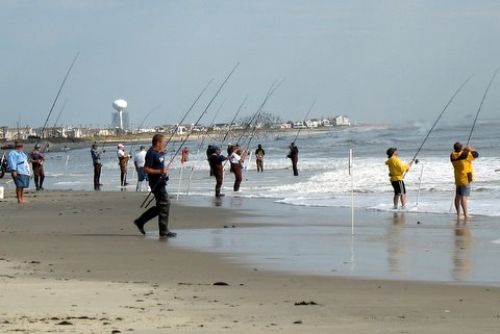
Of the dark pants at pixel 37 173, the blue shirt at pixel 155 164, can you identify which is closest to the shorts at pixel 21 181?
the dark pants at pixel 37 173

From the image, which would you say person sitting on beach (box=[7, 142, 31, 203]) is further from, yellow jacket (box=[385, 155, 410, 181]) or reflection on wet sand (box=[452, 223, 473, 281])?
reflection on wet sand (box=[452, 223, 473, 281])

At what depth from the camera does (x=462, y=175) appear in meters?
16.4

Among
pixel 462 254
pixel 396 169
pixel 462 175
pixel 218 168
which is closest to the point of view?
pixel 462 254

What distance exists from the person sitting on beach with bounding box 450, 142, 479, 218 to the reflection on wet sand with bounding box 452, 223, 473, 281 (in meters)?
1.45

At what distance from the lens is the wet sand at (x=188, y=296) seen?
6359mm

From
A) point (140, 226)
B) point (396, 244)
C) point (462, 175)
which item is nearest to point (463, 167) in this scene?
point (462, 175)

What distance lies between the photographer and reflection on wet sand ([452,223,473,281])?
9344mm

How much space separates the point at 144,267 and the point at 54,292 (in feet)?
7.55

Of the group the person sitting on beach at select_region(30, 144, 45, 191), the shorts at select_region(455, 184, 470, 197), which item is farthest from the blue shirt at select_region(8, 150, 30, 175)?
the shorts at select_region(455, 184, 470, 197)

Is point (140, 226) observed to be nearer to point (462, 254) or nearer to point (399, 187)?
point (462, 254)

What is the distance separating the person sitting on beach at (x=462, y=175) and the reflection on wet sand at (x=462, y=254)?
1454mm

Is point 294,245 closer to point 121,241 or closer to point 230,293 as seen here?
point 121,241

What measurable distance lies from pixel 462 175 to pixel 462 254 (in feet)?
18.1

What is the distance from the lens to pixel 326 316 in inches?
268
